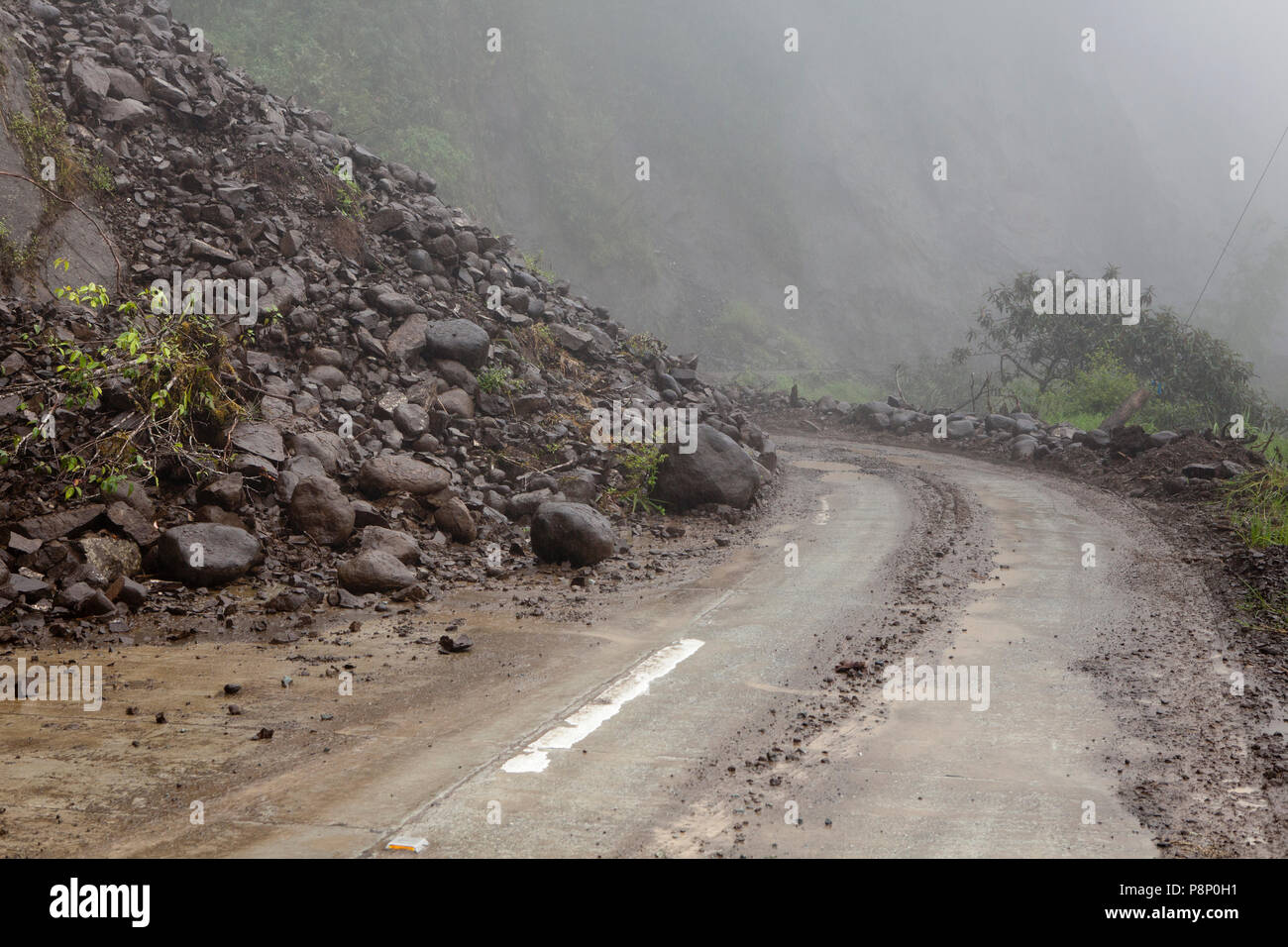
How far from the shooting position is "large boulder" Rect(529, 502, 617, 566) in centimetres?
788

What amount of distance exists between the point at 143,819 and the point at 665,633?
342 centimetres

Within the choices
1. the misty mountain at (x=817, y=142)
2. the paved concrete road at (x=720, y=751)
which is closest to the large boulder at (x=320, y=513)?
the paved concrete road at (x=720, y=751)

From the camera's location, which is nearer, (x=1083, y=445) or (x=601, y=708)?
(x=601, y=708)

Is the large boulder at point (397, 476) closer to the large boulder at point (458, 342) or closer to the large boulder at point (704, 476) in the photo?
the large boulder at point (458, 342)

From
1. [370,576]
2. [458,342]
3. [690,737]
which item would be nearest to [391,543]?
[370,576]

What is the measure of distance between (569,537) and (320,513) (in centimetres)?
200

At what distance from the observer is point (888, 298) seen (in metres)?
36.5

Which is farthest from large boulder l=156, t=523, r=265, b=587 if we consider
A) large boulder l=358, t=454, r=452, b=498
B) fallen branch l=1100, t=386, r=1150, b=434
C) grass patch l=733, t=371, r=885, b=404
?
grass patch l=733, t=371, r=885, b=404

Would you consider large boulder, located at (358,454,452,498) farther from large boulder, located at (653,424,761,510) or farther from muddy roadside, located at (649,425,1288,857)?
muddy roadside, located at (649,425,1288,857)

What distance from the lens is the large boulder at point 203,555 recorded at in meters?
6.29

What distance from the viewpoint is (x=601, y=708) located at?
15.6 feet

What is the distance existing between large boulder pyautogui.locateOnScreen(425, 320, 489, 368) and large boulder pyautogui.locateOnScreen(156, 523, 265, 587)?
13.9ft

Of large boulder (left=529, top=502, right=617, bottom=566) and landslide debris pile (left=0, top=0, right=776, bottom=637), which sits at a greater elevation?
landslide debris pile (left=0, top=0, right=776, bottom=637)

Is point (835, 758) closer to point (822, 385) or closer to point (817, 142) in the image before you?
point (822, 385)
